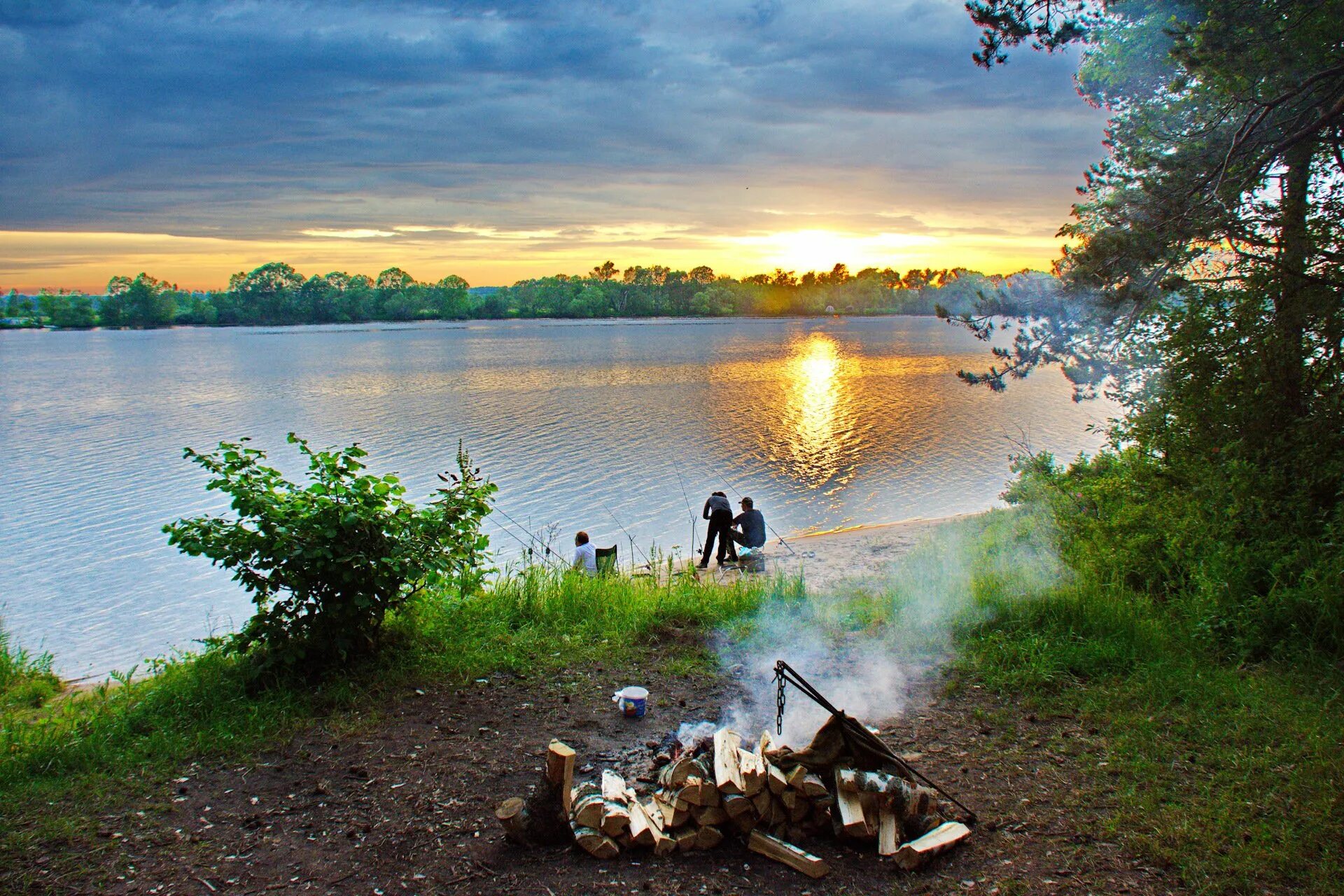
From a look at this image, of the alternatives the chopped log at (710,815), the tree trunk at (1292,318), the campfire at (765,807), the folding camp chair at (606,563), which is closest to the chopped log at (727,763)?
the campfire at (765,807)

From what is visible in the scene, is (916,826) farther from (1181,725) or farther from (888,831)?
(1181,725)

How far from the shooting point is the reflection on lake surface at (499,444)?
14.5m

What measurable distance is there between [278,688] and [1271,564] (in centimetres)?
865

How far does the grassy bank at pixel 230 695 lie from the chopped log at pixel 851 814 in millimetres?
2642

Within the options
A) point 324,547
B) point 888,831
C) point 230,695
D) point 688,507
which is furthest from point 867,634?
point 688,507

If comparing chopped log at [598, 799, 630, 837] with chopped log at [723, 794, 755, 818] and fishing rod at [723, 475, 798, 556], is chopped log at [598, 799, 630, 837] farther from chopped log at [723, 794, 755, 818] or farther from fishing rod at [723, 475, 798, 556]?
fishing rod at [723, 475, 798, 556]

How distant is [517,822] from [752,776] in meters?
1.36

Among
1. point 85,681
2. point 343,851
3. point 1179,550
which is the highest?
point 1179,550

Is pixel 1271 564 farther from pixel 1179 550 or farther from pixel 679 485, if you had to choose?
pixel 679 485

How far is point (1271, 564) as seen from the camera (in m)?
7.30

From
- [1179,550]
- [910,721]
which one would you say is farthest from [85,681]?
[1179,550]

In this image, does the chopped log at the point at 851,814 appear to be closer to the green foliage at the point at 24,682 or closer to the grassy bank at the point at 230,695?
the grassy bank at the point at 230,695

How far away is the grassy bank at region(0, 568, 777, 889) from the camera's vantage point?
4.99m

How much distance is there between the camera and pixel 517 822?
4582mm
